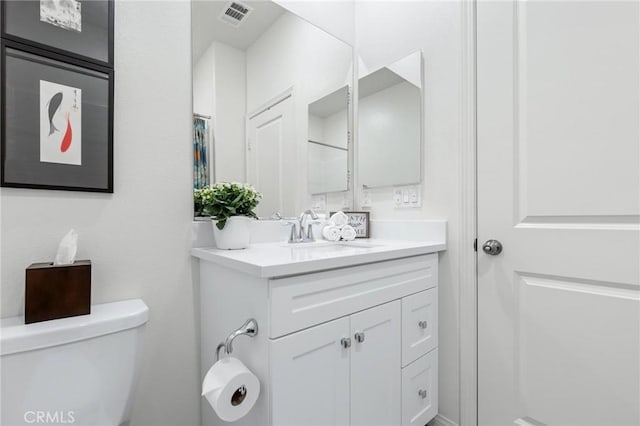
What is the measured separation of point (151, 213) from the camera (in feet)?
3.70

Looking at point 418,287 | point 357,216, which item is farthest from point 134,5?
point 418,287

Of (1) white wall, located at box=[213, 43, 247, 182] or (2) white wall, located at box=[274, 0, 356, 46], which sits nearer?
(1) white wall, located at box=[213, 43, 247, 182]

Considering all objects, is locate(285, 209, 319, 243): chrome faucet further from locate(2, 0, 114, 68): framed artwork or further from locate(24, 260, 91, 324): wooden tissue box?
locate(2, 0, 114, 68): framed artwork

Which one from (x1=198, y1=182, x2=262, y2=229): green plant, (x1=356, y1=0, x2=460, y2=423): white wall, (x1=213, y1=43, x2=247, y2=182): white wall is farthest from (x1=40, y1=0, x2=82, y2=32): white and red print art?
(x1=356, y1=0, x2=460, y2=423): white wall

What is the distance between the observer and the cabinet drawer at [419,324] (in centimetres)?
122

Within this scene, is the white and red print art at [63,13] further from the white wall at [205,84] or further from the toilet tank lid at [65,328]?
the toilet tank lid at [65,328]

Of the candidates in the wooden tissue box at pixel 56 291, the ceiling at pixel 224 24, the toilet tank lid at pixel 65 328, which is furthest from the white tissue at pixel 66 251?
the ceiling at pixel 224 24

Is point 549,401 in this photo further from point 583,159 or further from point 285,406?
point 285,406

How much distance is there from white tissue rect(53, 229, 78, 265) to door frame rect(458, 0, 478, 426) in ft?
4.64

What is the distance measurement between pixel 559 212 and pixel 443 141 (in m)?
0.54

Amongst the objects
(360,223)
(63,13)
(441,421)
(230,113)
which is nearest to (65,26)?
(63,13)

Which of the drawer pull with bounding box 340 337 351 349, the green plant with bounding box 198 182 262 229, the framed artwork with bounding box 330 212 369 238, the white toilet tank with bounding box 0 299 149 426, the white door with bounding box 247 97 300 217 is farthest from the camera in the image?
the framed artwork with bounding box 330 212 369 238

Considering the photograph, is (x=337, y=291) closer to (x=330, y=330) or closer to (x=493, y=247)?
(x=330, y=330)

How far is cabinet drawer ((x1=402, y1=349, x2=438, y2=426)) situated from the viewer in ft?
4.00
